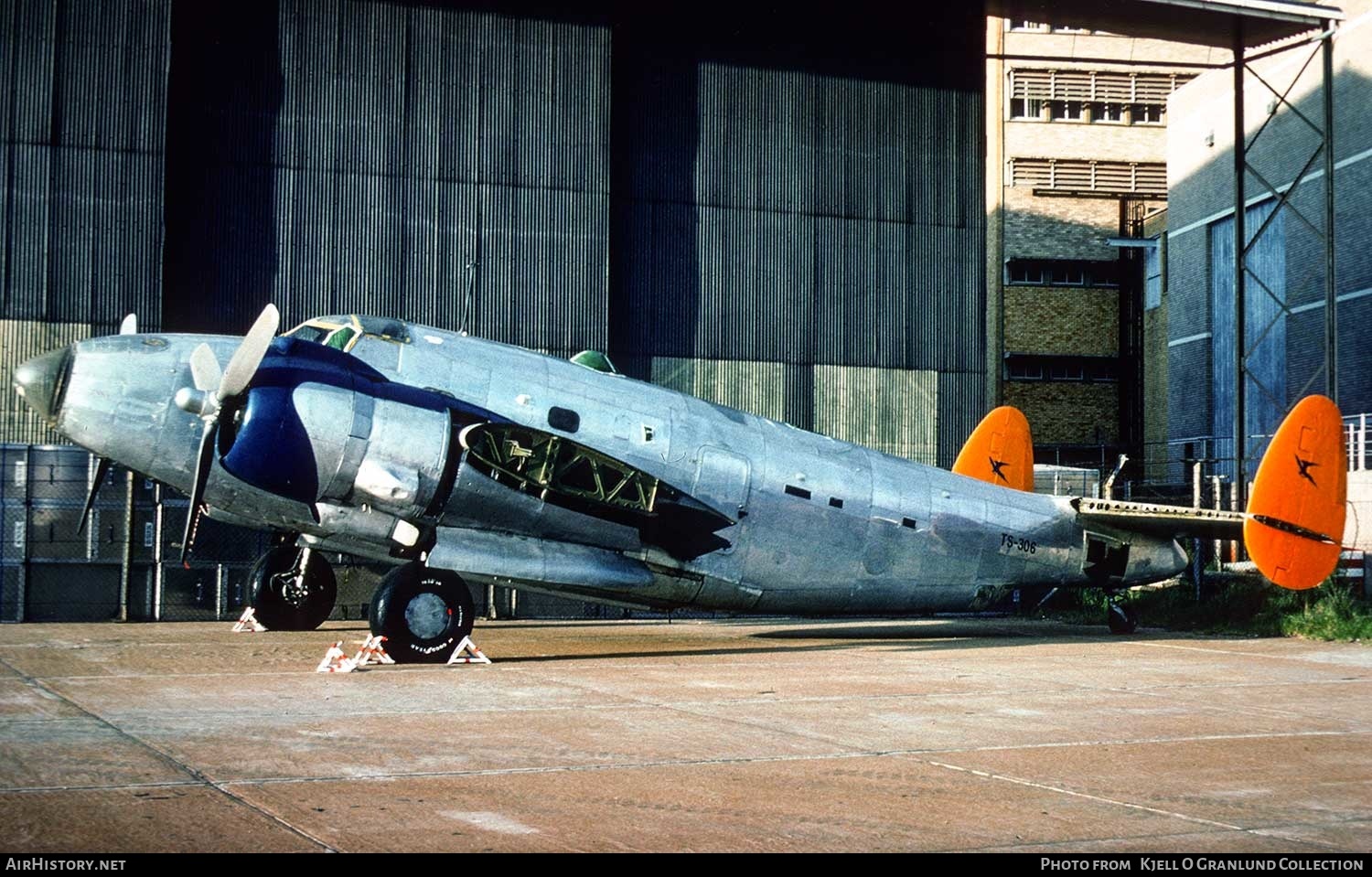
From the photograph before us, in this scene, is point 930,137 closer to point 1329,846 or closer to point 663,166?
point 663,166

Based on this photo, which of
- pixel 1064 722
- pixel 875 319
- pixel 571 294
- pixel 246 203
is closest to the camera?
pixel 1064 722

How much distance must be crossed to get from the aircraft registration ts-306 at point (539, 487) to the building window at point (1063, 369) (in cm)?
3534

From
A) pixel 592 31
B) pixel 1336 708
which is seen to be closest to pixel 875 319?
pixel 592 31

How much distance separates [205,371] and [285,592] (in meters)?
6.01

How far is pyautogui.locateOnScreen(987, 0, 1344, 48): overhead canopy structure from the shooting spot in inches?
1052

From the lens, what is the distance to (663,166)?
29.7m

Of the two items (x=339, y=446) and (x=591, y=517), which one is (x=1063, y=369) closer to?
(x=591, y=517)

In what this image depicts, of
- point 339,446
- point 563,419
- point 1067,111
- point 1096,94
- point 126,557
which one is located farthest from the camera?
point 1096,94

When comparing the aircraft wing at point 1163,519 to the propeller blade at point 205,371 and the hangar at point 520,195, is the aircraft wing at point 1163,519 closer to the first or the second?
the hangar at point 520,195

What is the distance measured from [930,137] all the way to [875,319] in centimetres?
441

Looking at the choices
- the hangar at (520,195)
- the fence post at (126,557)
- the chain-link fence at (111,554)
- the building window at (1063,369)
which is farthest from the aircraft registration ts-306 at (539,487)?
the building window at (1063,369)

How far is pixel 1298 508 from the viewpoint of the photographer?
1864cm

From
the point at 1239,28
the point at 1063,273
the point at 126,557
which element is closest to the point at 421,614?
the point at 126,557

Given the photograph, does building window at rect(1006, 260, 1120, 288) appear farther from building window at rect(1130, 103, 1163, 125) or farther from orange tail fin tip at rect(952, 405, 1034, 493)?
orange tail fin tip at rect(952, 405, 1034, 493)
